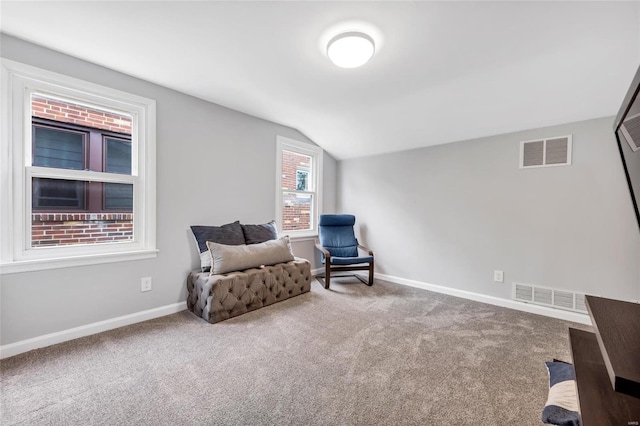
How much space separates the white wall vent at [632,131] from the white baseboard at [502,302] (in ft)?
8.24

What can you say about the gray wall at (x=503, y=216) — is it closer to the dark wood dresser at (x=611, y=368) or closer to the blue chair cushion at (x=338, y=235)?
the blue chair cushion at (x=338, y=235)

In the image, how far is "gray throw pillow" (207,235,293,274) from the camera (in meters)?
2.66

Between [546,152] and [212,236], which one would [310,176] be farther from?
[546,152]

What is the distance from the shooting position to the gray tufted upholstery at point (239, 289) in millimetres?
2484

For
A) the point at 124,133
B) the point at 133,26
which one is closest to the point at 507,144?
the point at 133,26

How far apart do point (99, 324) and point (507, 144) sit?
443cm

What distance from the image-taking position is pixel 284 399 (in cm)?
153

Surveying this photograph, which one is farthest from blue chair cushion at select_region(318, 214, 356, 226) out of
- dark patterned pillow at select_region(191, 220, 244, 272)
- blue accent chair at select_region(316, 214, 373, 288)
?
dark patterned pillow at select_region(191, 220, 244, 272)

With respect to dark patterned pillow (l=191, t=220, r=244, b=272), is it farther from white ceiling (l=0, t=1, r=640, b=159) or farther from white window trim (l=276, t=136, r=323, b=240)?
white ceiling (l=0, t=1, r=640, b=159)

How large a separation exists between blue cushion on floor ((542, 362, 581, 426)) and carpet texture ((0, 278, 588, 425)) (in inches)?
24.1

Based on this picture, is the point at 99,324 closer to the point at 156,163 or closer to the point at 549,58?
the point at 156,163

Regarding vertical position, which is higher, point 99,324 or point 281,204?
point 281,204

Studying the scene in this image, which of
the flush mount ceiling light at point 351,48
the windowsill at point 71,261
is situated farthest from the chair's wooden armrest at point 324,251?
the flush mount ceiling light at point 351,48

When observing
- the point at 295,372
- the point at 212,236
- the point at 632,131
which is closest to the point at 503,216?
the point at 632,131
